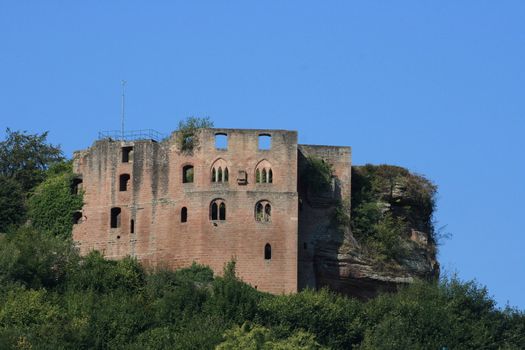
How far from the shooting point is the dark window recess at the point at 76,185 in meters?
86.9

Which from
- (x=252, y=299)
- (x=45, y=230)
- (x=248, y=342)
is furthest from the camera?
(x=45, y=230)

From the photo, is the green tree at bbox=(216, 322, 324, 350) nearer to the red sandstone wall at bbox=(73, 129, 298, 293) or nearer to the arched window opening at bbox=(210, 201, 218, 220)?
the red sandstone wall at bbox=(73, 129, 298, 293)

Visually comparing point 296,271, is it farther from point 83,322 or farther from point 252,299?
point 83,322

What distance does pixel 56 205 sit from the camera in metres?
86.9

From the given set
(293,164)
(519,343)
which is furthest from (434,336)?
(293,164)

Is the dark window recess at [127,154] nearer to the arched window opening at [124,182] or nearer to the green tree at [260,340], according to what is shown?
the arched window opening at [124,182]

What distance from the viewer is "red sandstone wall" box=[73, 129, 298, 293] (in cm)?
8294

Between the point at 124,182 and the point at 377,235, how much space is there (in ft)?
32.4

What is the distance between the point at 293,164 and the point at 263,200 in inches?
71.4

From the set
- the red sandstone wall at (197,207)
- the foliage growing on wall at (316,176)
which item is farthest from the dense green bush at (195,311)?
the foliage growing on wall at (316,176)

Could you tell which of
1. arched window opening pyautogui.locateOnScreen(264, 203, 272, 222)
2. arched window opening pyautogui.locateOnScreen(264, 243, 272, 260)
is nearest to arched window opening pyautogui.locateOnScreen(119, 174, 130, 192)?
arched window opening pyautogui.locateOnScreen(264, 203, 272, 222)

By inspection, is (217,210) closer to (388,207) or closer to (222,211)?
(222,211)

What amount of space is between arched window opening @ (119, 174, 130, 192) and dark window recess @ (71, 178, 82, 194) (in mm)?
1940

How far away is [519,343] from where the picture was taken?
81625 mm
